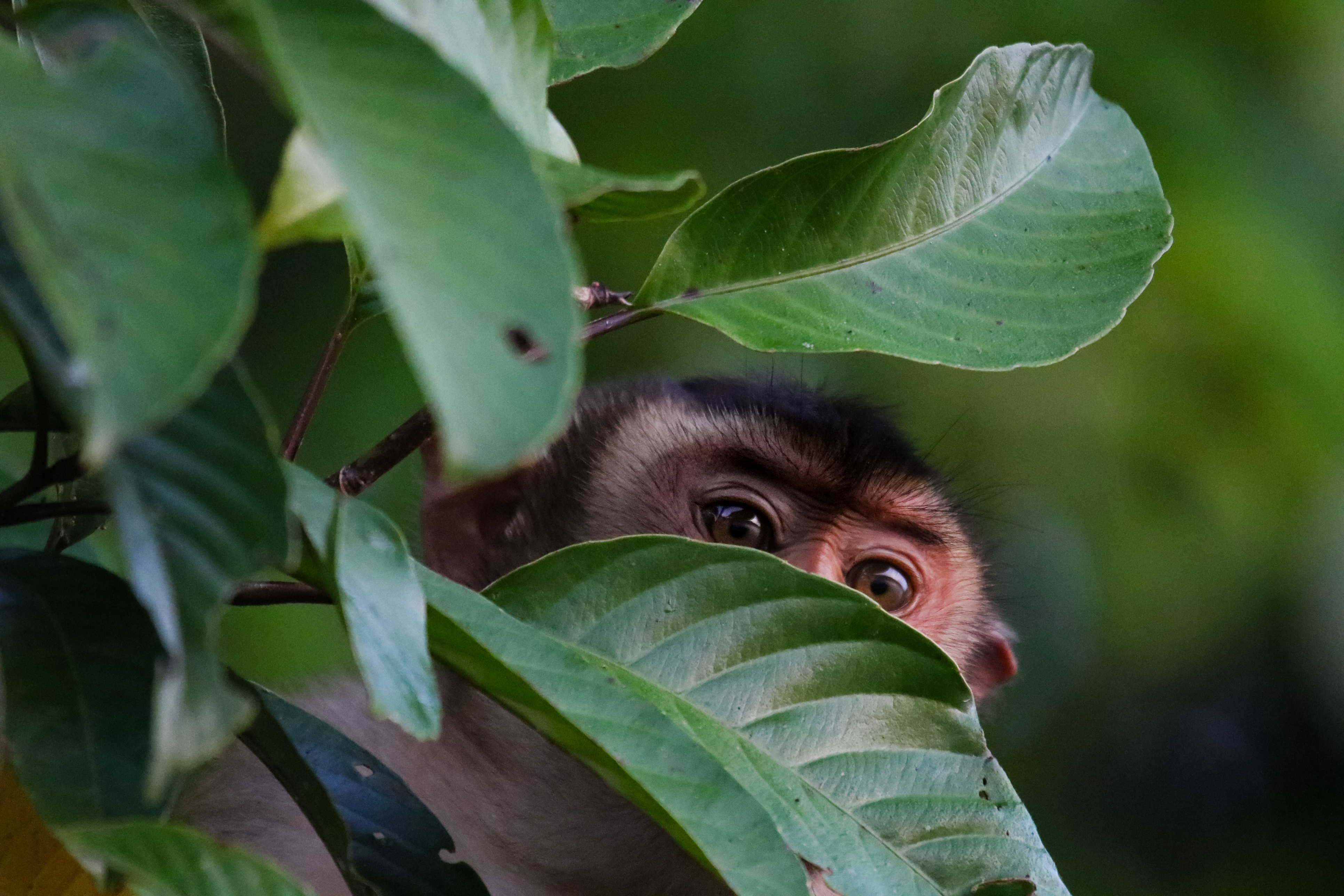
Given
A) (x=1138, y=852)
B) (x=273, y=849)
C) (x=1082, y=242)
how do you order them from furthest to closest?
1. (x=1138, y=852)
2. (x=273, y=849)
3. (x=1082, y=242)

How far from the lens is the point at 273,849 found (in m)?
1.69

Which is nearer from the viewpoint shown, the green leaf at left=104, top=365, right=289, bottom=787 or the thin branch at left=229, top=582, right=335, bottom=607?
the green leaf at left=104, top=365, right=289, bottom=787

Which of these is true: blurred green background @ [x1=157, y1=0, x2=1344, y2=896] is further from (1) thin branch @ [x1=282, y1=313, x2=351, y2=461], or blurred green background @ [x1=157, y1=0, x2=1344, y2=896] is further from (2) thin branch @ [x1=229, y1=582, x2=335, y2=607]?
(2) thin branch @ [x1=229, y1=582, x2=335, y2=607]

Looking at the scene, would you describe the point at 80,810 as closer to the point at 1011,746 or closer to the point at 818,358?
the point at 818,358

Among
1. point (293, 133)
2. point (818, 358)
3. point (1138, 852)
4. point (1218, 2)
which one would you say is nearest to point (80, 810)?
point (293, 133)

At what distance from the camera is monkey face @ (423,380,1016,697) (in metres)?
2.10

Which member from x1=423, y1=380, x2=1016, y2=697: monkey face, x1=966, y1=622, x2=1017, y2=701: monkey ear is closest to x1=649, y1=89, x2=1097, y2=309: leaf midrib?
x1=423, y1=380, x2=1016, y2=697: monkey face

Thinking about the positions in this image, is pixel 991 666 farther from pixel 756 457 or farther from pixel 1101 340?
pixel 1101 340

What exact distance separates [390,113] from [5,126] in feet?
0.47

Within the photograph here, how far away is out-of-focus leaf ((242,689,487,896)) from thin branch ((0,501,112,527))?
0.59ft

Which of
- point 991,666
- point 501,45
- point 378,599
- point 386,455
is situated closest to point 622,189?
point 501,45

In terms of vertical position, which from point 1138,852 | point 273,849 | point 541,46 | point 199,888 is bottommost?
point 1138,852

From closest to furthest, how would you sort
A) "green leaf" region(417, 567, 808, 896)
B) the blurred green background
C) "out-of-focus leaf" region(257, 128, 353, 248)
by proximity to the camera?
"out-of-focus leaf" region(257, 128, 353, 248) → "green leaf" region(417, 567, 808, 896) → the blurred green background

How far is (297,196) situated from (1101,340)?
123 inches
